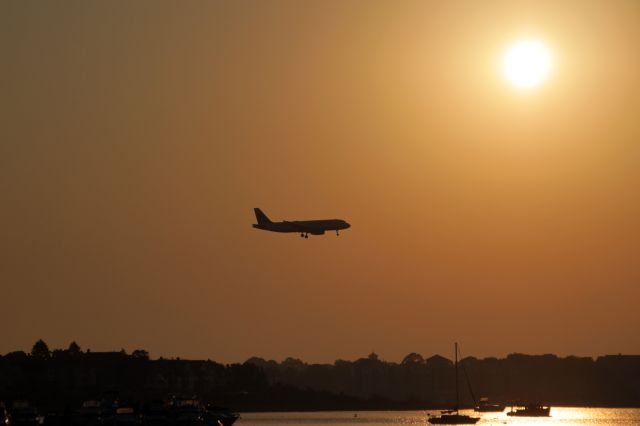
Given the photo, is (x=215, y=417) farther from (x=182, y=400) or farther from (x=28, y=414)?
(x=28, y=414)

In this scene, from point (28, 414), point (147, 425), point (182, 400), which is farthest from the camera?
point (182, 400)

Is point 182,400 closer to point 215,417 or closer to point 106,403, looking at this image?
point 215,417

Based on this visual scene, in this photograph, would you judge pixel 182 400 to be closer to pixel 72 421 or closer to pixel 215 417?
pixel 215 417

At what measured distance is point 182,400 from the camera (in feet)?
614

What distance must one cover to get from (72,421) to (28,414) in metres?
10.7

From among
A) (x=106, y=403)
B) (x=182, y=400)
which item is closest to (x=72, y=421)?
(x=106, y=403)

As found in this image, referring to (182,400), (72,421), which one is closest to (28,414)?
(72,421)

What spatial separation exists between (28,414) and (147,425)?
17374mm

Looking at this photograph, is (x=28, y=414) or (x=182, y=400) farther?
(x=182, y=400)

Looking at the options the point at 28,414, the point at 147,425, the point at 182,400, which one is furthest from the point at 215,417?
the point at 28,414

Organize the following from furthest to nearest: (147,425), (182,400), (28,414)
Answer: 1. (182,400)
2. (147,425)
3. (28,414)

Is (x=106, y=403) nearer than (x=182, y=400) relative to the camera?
Yes

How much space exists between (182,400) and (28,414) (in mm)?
34942

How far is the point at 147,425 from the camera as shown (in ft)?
547
